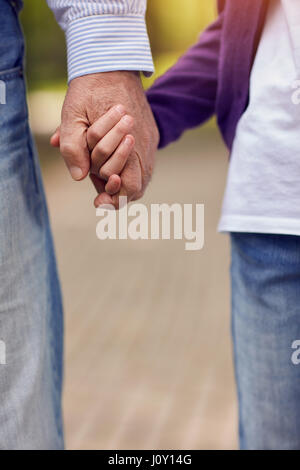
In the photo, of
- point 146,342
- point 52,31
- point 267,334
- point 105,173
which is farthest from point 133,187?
point 52,31

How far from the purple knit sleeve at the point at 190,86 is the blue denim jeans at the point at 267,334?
1.04 ft

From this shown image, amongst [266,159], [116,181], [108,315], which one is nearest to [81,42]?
[116,181]

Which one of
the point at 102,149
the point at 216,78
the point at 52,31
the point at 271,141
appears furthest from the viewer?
the point at 52,31

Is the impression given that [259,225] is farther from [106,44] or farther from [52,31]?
[52,31]

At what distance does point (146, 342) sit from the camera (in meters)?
3.55

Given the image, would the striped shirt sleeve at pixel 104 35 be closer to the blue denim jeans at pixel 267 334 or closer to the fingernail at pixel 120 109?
the fingernail at pixel 120 109

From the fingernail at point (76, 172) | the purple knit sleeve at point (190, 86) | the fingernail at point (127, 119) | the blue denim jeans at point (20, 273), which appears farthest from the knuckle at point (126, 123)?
the purple knit sleeve at point (190, 86)

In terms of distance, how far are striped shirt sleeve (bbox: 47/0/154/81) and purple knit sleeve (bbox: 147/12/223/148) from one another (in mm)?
305

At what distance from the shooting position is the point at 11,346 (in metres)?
1.33

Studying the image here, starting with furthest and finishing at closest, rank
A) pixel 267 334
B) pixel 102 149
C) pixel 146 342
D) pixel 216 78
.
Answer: pixel 146 342, pixel 216 78, pixel 267 334, pixel 102 149

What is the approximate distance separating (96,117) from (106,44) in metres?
0.13

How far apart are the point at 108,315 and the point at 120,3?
279 cm

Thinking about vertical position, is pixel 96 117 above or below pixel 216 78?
below

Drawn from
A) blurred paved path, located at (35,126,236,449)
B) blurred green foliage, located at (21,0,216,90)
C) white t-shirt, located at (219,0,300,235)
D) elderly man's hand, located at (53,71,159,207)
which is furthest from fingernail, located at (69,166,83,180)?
blurred green foliage, located at (21,0,216,90)
